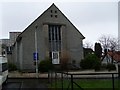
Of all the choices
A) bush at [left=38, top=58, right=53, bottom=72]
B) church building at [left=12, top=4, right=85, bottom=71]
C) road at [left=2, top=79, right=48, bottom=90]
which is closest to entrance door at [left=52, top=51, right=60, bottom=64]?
church building at [left=12, top=4, right=85, bottom=71]

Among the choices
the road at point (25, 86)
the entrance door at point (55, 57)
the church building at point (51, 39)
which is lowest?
the road at point (25, 86)

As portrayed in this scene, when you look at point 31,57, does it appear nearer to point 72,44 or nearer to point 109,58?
point 72,44

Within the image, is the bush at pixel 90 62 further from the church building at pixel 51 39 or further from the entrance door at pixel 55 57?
the entrance door at pixel 55 57

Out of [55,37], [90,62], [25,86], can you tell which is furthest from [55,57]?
[25,86]

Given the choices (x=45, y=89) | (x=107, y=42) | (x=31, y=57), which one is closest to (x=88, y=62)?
(x=31, y=57)

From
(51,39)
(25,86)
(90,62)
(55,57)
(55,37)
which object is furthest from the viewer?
(55,37)

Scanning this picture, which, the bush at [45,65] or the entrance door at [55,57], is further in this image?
the entrance door at [55,57]

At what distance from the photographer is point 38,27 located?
177 feet

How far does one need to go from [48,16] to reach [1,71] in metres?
31.7

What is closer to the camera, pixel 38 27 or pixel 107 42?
pixel 38 27

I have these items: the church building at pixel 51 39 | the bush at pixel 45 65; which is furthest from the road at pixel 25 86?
the church building at pixel 51 39

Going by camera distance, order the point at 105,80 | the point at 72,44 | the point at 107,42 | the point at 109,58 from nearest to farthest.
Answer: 1. the point at 105,80
2. the point at 72,44
3. the point at 109,58
4. the point at 107,42

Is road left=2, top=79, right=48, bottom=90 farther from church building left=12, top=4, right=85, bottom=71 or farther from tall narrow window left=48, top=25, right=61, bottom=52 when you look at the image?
tall narrow window left=48, top=25, right=61, bottom=52

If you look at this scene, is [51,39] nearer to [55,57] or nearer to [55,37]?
[55,37]
